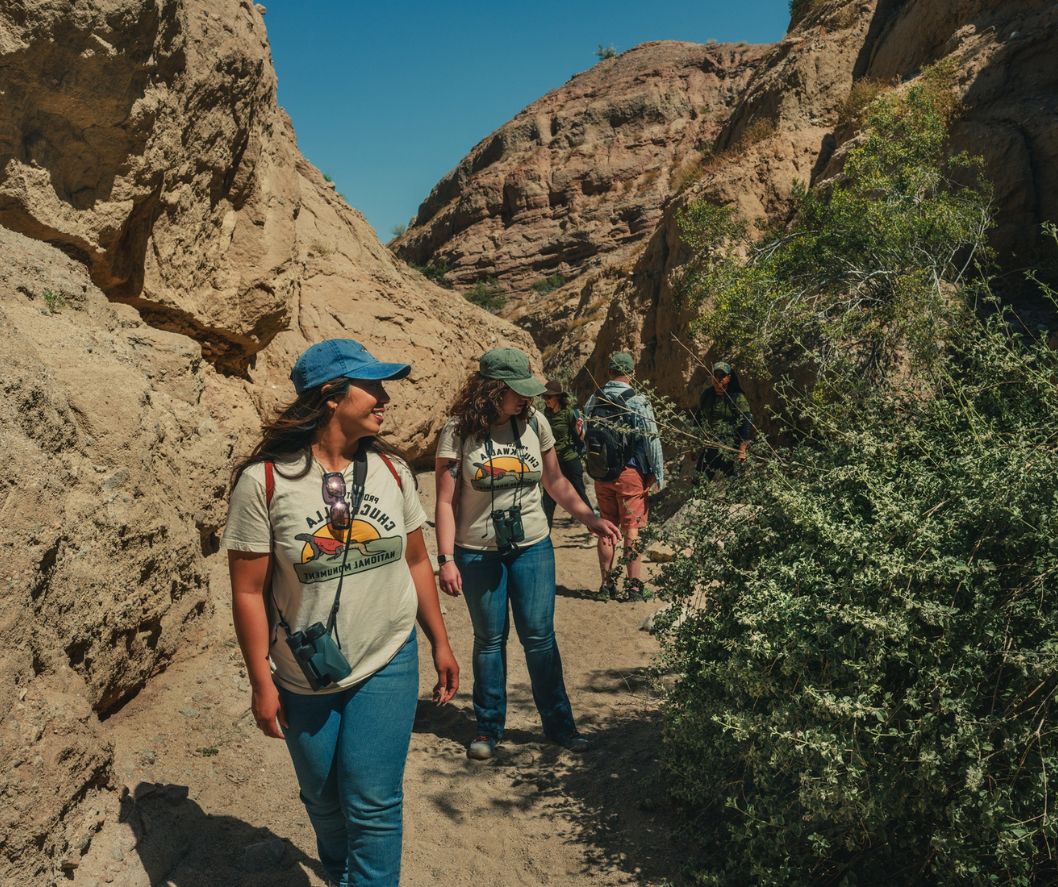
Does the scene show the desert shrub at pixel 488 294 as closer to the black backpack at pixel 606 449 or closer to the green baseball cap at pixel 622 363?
the black backpack at pixel 606 449

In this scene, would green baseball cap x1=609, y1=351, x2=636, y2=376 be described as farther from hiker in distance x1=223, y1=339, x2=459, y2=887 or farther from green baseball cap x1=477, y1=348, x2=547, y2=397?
hiker in distance x1=223, y1=339, x2=459, y2=887

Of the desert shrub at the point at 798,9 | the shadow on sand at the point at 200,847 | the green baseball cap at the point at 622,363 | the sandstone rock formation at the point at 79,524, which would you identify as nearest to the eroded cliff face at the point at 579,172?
the desert shrub at the point at 798,9

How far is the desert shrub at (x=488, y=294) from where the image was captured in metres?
36.7

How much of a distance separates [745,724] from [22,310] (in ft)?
11.1

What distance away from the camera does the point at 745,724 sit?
2.53m

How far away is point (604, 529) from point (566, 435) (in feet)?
10.8

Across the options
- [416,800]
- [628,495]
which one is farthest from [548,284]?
[416,800]

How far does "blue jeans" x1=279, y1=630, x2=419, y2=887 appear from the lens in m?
2.30

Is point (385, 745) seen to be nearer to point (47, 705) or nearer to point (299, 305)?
point (47, 705)

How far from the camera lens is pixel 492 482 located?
3.75 metres

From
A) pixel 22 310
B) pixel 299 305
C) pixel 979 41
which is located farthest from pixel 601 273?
pixel 22 310

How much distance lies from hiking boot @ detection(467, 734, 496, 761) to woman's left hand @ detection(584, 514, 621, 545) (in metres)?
1.12

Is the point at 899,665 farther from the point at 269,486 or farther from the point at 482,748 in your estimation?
the point at 482,748

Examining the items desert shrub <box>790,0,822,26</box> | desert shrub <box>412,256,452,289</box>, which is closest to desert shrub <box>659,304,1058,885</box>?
desert shrub <box>790,0,822,26</box>
